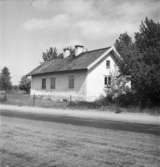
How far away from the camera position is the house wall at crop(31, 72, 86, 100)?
25500 mm

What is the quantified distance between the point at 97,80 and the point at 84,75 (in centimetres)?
155

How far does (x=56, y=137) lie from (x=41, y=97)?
23.1m

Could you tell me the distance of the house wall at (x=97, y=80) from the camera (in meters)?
25.3

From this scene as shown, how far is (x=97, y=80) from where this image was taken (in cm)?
2583

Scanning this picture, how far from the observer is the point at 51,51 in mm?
69625

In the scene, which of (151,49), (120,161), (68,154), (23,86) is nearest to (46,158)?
(68,154)

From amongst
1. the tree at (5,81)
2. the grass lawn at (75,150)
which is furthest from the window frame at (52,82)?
the tree at (5,81)

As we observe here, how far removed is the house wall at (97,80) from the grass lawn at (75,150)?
56.8 ft

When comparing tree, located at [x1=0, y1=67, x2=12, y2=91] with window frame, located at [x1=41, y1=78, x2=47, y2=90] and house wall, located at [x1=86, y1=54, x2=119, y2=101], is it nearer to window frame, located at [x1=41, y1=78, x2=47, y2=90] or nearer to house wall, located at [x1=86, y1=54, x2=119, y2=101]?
window frame, located at [x1=41, y1=78, x2=47, y2=90]

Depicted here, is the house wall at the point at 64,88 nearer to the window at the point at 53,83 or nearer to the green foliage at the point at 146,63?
the window at the point at 53,83

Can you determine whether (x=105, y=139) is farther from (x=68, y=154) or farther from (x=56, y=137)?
(x=68, y=154)

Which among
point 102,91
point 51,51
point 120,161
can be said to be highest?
point 51,51

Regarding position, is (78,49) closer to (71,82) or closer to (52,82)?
(52,82)

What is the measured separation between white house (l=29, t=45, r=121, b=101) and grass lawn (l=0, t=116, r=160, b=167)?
16.2 metres
